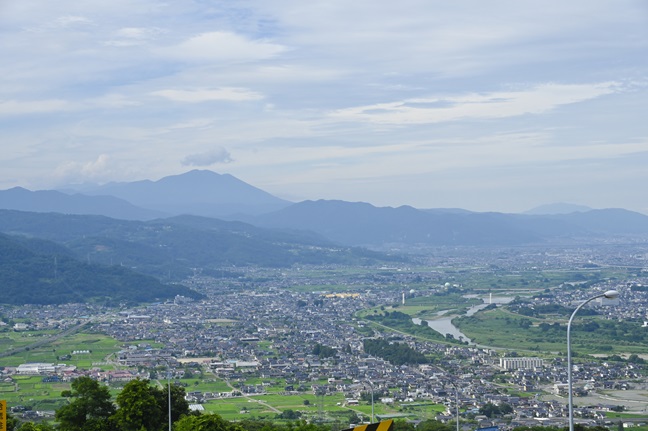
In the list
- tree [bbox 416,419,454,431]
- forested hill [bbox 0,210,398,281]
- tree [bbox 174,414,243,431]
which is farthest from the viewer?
forested hill [bbox 0,210,398,281]

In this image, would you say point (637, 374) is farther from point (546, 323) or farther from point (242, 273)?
point (242, 273)

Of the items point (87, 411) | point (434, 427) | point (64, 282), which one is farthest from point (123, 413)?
point (64, 282)

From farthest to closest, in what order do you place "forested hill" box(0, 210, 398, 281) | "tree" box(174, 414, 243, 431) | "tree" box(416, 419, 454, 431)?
"forested hill" box(0, 210, 398, 281)
"tree" box(416, 419, 454, 431)
"tree" box(174, 414, 243, 431)

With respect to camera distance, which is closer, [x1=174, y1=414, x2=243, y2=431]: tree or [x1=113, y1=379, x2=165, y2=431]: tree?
[x1=174, y1=414, x2=243, y2=431]: tree

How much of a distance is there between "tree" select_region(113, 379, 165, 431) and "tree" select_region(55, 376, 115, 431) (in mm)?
433

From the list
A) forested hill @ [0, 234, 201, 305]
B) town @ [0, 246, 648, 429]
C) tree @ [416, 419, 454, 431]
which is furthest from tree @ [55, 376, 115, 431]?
forested hill @ [0, 234, 201, 305]

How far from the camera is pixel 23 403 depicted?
3072cm

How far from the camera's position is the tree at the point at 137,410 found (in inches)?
701

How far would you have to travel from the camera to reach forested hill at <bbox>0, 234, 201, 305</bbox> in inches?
2800

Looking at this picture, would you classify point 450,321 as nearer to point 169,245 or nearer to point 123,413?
point 123,413

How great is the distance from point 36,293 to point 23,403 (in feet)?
138

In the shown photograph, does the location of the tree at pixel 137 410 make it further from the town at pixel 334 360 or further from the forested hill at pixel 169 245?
the forested hill at pixel 169 245

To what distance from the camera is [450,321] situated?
193 ft

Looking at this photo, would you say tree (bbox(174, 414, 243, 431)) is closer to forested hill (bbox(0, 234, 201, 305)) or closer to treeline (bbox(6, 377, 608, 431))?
treeline (bbox(6, 377, 608, 431))
